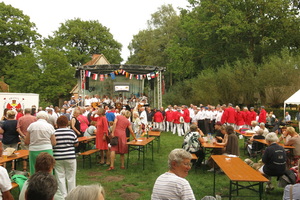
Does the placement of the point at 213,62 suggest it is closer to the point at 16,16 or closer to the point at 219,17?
the point at 219,17

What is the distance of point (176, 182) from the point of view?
295 centimetres

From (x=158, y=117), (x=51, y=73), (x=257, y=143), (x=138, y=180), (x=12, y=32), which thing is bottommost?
(x=138, y=180)

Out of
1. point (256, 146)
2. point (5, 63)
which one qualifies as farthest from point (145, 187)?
point (5, 63)

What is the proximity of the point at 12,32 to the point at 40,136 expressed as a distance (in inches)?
1329

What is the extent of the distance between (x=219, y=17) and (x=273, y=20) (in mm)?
4821

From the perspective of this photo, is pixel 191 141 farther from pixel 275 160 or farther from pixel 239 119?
pixel 239 119

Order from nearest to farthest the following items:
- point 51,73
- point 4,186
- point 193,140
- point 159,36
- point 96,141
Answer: point 4,186
point 193,140
point 96,141
point 51,73
point 159,36

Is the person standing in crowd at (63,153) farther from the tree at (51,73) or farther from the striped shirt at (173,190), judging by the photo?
the tree at (51,73)

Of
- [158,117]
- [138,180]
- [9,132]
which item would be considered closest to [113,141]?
[138,180]

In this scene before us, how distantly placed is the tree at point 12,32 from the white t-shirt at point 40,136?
31539 mm

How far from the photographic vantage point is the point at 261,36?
88.3 feet

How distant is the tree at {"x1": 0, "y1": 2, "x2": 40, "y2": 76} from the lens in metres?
34.1

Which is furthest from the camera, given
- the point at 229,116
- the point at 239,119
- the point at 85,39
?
the point at 85,39

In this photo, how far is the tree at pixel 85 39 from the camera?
4194 cm
